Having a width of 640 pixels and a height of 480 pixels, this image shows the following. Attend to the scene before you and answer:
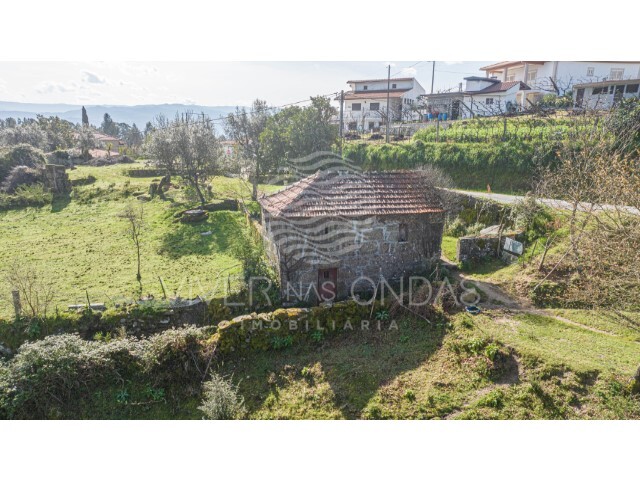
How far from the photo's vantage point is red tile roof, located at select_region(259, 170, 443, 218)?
14.7 metres

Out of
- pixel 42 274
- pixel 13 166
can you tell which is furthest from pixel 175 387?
pixel 13 166

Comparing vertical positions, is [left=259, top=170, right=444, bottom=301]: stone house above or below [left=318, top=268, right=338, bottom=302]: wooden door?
above

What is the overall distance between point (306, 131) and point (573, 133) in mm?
18039

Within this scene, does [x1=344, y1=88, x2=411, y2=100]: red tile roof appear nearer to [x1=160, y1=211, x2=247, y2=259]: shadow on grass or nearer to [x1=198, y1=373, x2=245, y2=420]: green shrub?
[x1=160, y1=211, x2=247, y2=259]: shadow on grass

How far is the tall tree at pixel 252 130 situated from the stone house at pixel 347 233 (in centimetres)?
1668

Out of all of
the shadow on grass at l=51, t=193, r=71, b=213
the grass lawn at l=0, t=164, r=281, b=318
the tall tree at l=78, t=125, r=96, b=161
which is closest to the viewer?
the grass lawn at l=0, t=164, r=281, b=318

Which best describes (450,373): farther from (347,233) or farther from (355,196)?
(355,196)

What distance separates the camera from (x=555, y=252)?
53.4 feet

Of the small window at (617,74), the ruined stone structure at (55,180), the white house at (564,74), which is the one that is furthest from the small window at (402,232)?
the small window at (617,74)

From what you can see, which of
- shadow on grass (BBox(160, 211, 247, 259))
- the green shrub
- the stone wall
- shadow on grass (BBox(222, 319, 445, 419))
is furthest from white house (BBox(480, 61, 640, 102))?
the green shrub

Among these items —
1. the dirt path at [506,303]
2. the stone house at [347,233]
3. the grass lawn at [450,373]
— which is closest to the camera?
the grass lawn at [450,373]

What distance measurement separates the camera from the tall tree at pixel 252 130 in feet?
105

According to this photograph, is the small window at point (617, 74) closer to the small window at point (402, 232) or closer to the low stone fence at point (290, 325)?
the small window at point (402, 232)

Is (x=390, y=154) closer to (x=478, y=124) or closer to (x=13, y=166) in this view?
(x=478, y=124)
